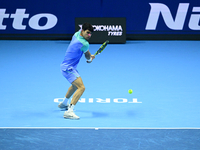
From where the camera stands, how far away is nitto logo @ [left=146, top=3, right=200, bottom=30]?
635 inches

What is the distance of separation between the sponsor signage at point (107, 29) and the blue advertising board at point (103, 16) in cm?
64

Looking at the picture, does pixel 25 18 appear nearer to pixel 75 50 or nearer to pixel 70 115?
pixel 75 50

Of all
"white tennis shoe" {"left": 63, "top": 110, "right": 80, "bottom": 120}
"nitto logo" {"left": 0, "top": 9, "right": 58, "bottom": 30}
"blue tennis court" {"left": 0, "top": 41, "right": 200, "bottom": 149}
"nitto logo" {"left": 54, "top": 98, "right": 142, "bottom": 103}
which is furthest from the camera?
"nitto logo" {"left": 0, "top": 9, "right": 58, "bottom": 30}

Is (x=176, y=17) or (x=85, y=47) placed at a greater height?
(x=176, y=17)

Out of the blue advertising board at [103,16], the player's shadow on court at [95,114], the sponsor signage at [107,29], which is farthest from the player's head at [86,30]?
the blue advertising board at [103,16]

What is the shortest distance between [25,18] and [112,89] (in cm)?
787

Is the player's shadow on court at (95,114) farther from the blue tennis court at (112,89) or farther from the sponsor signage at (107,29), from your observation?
the sponsor signage at (107,29)

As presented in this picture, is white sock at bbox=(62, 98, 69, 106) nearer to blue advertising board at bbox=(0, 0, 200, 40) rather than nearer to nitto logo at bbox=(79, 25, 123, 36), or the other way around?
nitto logo at bbox=(79, 25, 123, 36)

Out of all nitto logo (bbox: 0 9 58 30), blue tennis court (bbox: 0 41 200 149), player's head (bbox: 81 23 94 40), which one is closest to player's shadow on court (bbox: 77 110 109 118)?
blue tennis court (bbox: 0 41 200 149)

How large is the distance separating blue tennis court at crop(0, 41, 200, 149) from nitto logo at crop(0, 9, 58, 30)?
1.09 m

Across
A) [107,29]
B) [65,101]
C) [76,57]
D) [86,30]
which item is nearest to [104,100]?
[65,101]

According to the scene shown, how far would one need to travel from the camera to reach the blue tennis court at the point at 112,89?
7.50 meters

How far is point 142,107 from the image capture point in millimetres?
8508

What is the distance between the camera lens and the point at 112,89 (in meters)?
9.90
